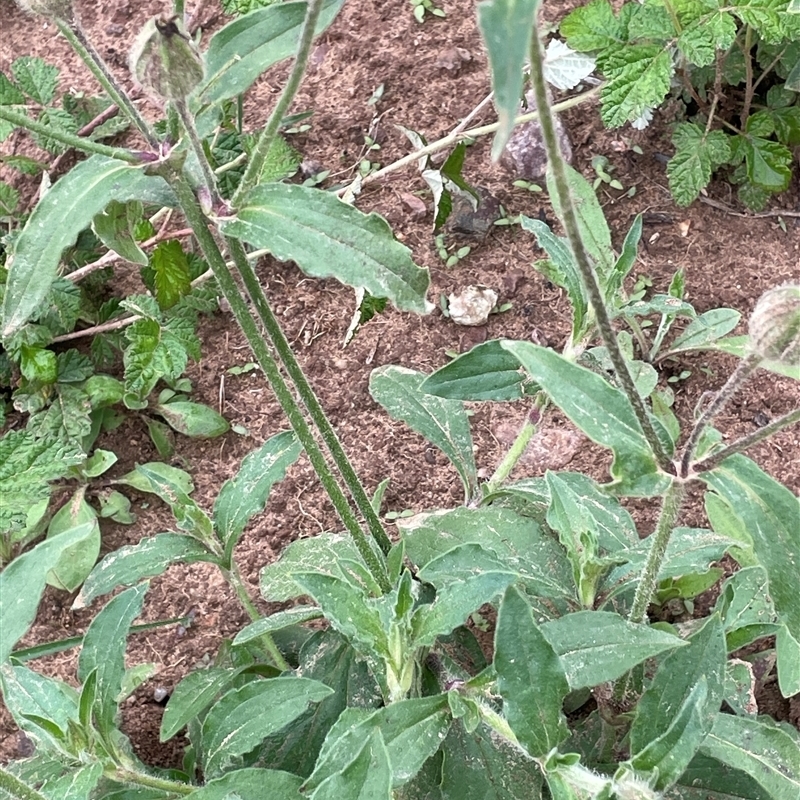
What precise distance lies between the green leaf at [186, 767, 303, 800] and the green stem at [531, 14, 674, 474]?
2.66ft

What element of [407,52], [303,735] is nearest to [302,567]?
[303,735]

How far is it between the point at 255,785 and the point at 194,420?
4.28 ft

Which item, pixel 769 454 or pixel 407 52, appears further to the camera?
pixel 407 52

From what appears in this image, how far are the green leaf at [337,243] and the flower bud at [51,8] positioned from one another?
0.37m

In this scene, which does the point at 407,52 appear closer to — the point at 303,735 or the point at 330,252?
the point at 330,252

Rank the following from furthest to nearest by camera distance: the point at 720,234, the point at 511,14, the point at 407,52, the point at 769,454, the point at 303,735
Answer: the point at 407,52 → the point at 720,234 → the point at 769,454 → the point at 303,735 → the point at 511,14

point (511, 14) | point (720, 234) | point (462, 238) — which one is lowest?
point (720, 234)

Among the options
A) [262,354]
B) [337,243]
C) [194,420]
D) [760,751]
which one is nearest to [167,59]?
[337,243]

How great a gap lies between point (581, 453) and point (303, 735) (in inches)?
43.6

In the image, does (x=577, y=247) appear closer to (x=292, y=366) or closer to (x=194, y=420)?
(x=292, y=366)

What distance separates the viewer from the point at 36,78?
9.06 ft

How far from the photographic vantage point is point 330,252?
Answer: 3.62ft

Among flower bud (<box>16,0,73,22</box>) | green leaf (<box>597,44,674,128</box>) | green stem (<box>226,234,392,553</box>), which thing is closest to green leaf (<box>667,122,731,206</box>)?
green leaf (<box>597,44,674,128</box>)

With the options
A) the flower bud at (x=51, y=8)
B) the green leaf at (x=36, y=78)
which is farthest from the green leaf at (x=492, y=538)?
the green leaf at (x=36, y=78)
